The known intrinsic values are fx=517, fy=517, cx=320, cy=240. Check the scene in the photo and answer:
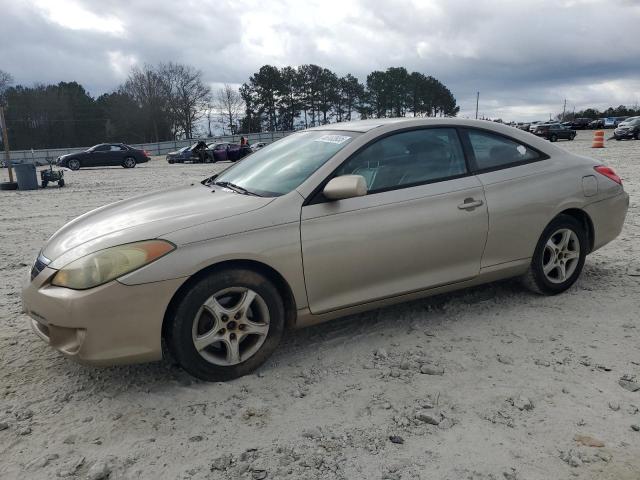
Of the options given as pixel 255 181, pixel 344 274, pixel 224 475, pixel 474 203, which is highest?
pixel 255 181

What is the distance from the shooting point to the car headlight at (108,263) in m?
2.74

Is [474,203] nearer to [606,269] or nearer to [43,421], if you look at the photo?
[606,269]

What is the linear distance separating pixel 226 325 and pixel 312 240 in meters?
0.71

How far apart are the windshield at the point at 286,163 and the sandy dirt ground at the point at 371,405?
1104 mm

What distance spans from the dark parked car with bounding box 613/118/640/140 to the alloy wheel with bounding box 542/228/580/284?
109 feet

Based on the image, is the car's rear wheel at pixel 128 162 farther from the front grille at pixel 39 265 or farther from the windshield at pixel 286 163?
the front grille at pixel 39 265

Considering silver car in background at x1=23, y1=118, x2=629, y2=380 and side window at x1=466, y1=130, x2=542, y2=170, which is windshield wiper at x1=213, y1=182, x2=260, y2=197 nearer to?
silver car in background at x1=23, y1=118, x2=629, y2=380

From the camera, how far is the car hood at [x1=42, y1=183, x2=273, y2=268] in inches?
115

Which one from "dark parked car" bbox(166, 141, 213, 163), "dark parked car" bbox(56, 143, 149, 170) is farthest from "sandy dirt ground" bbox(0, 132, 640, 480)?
"dark parked car" bbox(166, 141, 213, 163)

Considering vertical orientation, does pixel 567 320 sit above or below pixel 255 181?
below

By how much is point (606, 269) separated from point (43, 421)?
4797mm

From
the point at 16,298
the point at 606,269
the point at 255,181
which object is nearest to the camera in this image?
the point at 255,181

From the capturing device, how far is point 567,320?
12.4 ft

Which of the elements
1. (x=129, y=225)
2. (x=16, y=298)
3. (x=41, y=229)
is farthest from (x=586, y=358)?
(x=41, y=229)
